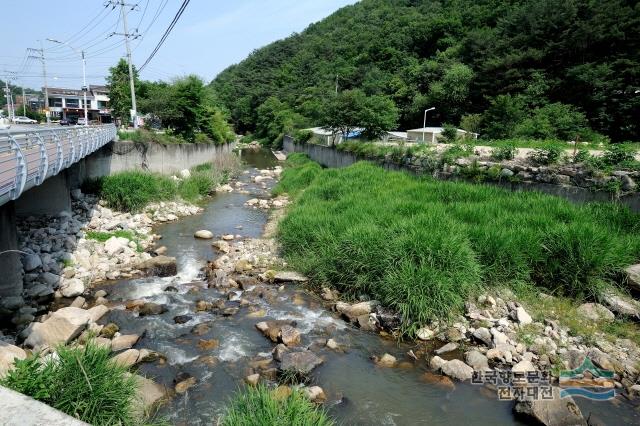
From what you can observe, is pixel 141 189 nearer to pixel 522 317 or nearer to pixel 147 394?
pixel 147 394

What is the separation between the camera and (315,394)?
22.3ft

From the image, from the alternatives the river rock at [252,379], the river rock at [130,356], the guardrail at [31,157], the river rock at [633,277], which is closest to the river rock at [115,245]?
the guardrail at [31,157]

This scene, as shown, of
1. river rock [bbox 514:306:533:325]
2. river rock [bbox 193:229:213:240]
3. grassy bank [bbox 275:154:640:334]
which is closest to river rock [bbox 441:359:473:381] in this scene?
grassy bank [bbox 275:154:640:334]

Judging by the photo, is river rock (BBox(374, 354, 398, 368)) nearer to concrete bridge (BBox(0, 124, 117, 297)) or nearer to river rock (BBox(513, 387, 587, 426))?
river rock (BBox(513, 387, 587, 426))

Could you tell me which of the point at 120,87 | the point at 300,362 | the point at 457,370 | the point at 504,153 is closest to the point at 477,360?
the point at 457,370

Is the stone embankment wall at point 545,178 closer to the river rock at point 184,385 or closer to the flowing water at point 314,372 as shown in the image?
the flowing water at point 314,372

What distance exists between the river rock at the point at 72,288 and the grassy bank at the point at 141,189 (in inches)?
362

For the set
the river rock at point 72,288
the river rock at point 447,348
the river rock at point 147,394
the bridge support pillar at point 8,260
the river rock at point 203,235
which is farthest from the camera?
the river rock at point 203,235

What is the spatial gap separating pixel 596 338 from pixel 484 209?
5197 millimetres

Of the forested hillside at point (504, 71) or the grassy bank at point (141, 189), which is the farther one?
the forested hillside at point (504, 71)

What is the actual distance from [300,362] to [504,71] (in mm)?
40835

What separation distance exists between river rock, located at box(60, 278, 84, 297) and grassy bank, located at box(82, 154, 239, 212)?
30.2 ft

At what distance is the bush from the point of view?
779 inches

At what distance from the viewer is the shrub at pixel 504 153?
16.9 m
